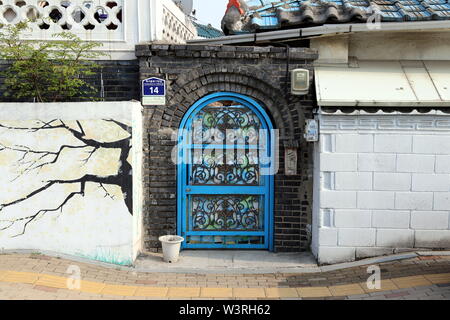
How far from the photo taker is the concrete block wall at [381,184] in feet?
22.4

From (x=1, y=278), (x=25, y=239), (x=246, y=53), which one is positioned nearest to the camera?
(x=1, y=278)

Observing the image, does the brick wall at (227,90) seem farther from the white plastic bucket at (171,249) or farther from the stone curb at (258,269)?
the stone curb at (258,269)

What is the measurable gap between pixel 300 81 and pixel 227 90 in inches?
45.3

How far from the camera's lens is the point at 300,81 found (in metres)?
7.12

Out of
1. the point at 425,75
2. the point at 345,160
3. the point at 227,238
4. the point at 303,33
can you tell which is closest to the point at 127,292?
the point at 227,238

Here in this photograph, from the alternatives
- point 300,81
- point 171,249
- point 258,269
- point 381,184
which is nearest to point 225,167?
point 171,249

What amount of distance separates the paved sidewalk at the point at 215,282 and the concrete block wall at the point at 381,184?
0.41m

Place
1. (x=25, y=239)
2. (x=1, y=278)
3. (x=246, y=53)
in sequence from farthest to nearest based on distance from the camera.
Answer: (x=246, y=53) < (x=25, y=239) < (x=1, y=278)

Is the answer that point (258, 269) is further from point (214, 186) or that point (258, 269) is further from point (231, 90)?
point (231, 90)

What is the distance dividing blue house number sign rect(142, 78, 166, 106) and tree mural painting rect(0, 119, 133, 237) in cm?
74

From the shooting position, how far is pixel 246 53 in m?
7.20

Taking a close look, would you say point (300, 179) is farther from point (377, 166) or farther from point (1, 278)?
point (1, 278)

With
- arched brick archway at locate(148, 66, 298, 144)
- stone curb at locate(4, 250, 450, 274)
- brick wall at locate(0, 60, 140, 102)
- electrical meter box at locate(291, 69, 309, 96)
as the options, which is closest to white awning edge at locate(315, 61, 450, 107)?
electrical meter box at locate(291, 69, 309, 96)

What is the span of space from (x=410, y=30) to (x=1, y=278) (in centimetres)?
687
